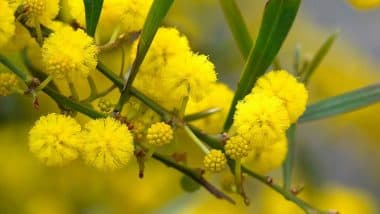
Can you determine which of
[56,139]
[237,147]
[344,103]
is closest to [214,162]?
[237,147]

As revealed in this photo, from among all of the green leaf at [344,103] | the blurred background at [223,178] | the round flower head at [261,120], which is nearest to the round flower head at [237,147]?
the round flower head at [261,120]

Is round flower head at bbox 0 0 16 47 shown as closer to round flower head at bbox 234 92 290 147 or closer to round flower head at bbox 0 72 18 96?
round flower head at bbox 0 72 18 96

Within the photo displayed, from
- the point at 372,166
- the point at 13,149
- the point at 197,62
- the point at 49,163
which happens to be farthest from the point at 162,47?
the point at 372,166

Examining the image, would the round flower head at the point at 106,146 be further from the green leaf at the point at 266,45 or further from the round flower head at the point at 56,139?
the green leaf at the point at 266,45

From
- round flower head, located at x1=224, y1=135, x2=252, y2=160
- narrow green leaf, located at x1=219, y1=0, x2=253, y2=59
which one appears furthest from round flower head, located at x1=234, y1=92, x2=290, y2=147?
narrow green leaf, located at x1=219, y1=0, x2=253, y2=59

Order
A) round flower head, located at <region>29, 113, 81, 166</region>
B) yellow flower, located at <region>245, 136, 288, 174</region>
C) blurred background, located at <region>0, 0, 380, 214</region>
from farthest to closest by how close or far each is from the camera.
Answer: blurred background, located at <region>0, 0, 380, 214</region>, yellow flower, located at <region>245, 136, 288, 174</region>, round flower head, located at <region>29, 113, 81, 166</region>

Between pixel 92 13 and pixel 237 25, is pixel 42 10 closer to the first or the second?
pixel 92 13

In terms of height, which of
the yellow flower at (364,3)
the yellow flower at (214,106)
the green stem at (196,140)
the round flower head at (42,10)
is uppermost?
the yellow flower at (364,3)
